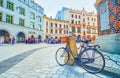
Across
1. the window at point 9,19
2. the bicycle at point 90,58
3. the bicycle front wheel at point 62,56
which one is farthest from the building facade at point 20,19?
the bicycle at point 90,58

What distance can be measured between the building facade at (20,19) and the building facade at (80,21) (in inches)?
710

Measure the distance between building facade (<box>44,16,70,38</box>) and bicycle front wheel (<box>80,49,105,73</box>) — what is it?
47.6 meters

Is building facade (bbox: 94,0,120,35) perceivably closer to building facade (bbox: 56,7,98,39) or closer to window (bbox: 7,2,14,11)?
window (bbox: 7,2,14,11)

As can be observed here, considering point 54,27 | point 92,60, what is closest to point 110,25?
point 92,60

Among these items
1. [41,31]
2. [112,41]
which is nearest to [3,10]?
[41,31]

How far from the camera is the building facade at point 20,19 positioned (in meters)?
28.2

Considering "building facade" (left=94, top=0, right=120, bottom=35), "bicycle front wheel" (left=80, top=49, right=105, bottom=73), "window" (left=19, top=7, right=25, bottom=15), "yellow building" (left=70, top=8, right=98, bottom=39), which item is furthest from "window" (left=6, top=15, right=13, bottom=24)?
"yellow building" (left=70, top=8, right=98, bottom=39)

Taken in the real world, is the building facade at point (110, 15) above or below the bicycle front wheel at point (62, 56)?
above

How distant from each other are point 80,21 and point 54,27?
49.5 feet

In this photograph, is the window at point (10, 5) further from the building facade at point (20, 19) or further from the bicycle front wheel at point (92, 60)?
the bicycle front wheel at point (92, 60)

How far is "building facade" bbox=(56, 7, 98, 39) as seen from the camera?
6161 centimetres

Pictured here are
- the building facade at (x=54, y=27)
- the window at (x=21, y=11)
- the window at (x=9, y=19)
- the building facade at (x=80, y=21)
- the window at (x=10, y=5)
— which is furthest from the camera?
the building facade at (x=80, y=21)

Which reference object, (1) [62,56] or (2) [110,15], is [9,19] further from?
(1) [62,56]

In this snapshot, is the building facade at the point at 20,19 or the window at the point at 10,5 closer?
the building facade at the point at 20,19
